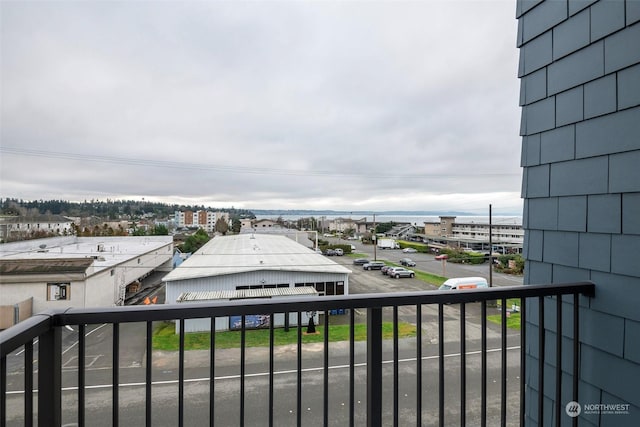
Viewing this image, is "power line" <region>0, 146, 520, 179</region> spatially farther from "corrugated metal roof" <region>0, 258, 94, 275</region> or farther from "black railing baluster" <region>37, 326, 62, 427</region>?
"black railing baluster" <region>37, 326, 62, 427</region>

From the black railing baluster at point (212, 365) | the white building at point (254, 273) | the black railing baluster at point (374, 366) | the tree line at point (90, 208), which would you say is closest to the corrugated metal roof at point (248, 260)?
the white building at point (254, 273)

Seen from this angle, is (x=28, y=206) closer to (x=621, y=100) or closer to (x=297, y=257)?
(x=297, y=257)

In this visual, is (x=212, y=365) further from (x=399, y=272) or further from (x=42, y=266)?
(x=399, y=272)

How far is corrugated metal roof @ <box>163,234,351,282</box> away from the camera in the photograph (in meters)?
3.40

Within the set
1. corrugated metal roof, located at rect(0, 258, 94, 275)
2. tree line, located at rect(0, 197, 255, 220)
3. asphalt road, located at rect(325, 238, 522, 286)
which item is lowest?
asphalt road, located at rect(325, 238, 522, 286)

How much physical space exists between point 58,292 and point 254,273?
6.16 feet

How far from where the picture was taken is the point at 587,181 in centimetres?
124

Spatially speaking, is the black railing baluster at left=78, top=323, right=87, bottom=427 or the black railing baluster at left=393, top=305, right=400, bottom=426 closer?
the black railing baluster at left=78, top=323, right=87, bottom=427

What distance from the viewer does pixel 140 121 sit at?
4.52 m

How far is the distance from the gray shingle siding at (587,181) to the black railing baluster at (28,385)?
1.78 metres

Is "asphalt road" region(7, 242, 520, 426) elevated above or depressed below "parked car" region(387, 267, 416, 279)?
below

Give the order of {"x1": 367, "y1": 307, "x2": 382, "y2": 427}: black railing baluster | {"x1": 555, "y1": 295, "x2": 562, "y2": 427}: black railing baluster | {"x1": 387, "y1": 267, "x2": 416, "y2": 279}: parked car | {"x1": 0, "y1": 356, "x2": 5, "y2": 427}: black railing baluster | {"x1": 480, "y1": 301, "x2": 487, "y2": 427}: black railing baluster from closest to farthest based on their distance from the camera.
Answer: {"x1": 0, "y1": 356, "x2": 5, "y2": 427}: black railing baluster
{"x1": 367, "y1": 307, "x2": 382, "y2": 427}: black railing baluster
{"x1": 480, "y1": 301, "x2": 487, "y2": 427}: black railing baluster
{"x1": 555, "y1": 295, "x2": 562, "y2": 427}: black railing baluster
{"x1": 387, "y1": 267, "x2": 416, "y2": 279}: parked car

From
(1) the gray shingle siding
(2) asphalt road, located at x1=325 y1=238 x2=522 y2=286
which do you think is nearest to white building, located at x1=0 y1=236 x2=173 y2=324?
(1) the gray shingle siding

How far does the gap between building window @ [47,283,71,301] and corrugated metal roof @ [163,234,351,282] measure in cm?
112
